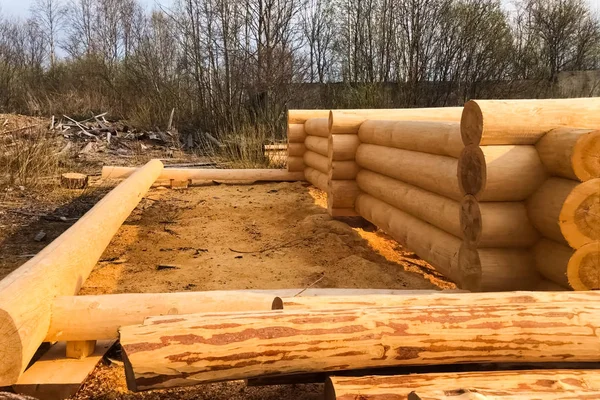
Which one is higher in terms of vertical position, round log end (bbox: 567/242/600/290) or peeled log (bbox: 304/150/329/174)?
peeled log (bbox: 304/150/329/174)

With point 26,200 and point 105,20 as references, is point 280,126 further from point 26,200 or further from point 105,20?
point 105,20

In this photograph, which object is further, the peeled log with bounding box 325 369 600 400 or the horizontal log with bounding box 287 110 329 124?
the horizontal log with bounding box 287 110 329 124

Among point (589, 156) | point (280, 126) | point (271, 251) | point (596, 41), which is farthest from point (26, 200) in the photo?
point (596, 41)

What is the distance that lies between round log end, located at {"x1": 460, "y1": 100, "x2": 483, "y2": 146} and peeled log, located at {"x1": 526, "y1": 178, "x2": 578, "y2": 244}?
1.76 feet

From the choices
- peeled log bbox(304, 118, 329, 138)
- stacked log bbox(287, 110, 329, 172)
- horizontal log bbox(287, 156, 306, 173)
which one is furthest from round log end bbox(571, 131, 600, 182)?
horizontal log bbox(287, 156, 306, 173)

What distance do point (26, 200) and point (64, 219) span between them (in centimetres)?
148

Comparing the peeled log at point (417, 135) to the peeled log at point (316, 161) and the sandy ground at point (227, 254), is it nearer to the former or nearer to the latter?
the sandy ground at point (227, 254)

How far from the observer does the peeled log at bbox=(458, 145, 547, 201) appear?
3.24 metres

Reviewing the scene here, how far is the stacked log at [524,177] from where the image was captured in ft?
10.2

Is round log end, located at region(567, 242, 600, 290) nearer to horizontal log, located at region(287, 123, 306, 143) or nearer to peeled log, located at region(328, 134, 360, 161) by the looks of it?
peeled log, located at region(328, 134, 360, 161)

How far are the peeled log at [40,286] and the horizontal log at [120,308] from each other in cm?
9

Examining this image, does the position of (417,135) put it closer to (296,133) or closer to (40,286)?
(40,286)

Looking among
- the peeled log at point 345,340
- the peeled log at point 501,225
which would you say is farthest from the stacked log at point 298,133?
the peeled log at point 345,340

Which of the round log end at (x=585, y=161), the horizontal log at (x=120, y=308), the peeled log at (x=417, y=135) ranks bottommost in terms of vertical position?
the horizontal log at (x=120, y=308)
